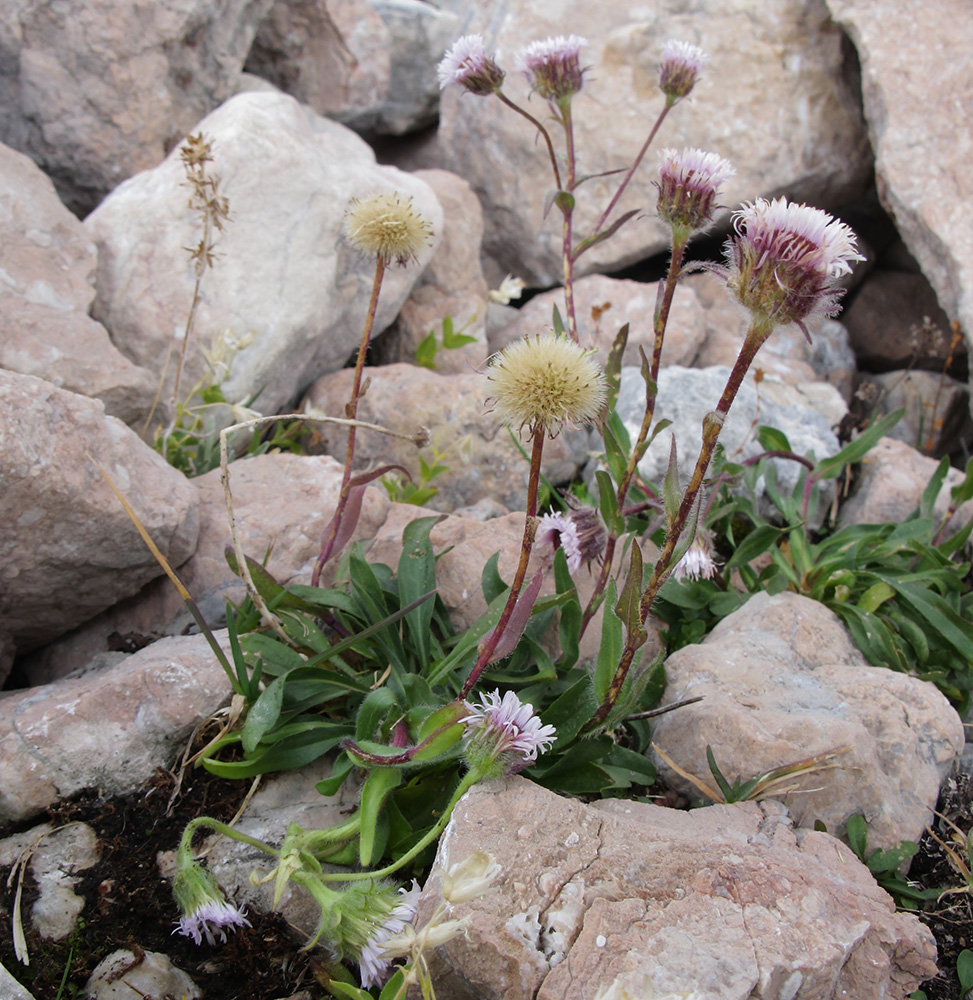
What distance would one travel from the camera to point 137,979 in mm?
1723

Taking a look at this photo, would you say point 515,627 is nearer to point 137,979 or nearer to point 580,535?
point 580,535

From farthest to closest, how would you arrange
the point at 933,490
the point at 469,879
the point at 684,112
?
the point at 684,112, the point at 933,490, the point at 469,879

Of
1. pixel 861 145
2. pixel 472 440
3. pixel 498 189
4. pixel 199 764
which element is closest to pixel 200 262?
pixel 472 440

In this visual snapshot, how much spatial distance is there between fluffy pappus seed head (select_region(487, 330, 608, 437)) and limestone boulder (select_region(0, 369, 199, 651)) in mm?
1319

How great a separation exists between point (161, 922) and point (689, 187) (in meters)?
2.08

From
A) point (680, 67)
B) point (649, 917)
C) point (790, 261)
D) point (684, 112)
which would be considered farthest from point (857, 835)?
point (684, 112)

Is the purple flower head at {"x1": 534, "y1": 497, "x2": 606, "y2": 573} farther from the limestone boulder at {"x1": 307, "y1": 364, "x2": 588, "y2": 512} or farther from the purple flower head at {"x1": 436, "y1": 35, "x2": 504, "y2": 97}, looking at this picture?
the purple flower head at {"x1": 436, "y1": 35, "x2": 504, "y2": 97}

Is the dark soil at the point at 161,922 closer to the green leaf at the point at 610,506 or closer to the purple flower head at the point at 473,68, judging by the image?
the green leaf at the point at 610,506

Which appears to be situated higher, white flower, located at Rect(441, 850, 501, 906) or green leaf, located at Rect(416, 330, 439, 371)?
white flower, located at Rect(441, 850, 501, 906)

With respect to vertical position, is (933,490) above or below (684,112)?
below

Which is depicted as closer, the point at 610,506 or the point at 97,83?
the point at 610,506

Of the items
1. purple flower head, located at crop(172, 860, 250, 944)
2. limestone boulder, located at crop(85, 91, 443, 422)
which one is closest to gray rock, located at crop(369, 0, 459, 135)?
limestone boulder, located at crop(85, 91, 443, 422)

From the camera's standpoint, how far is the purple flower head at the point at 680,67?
2.69 meters

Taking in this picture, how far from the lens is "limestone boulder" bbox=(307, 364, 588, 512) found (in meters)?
3.56
